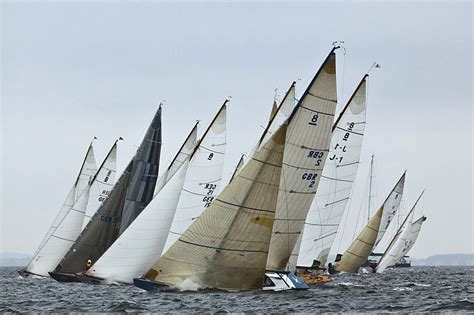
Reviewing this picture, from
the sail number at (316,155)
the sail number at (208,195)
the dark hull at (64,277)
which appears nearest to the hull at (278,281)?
the sail number at (316,155)

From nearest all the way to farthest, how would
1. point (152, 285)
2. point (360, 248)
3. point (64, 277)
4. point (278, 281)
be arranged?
point (152, 285) < point (278, 281) < point (64, 277) < point (360, 248)

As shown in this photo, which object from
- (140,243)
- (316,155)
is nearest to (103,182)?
(140,243)

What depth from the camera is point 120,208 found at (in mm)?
58812

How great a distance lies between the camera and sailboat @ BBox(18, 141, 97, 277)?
64.1 meters

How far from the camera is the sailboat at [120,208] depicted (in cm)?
5791

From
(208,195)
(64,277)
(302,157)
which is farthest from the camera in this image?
(64,277)

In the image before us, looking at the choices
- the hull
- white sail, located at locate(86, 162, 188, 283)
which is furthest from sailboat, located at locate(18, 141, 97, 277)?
the hull

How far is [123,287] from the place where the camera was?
5075 centimetres

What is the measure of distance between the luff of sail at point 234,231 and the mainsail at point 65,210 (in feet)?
81.0

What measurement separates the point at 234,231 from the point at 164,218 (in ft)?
33.8

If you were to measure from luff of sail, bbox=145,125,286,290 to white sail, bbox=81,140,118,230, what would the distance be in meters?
24.5

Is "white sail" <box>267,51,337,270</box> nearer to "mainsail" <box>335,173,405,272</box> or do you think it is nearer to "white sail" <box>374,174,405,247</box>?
"mainsail" <box>335,173,405,272</box>

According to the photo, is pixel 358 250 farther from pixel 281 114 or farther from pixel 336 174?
pixel 281 114

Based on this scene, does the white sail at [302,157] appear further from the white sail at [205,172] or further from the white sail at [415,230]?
the white sail at [415,230]
